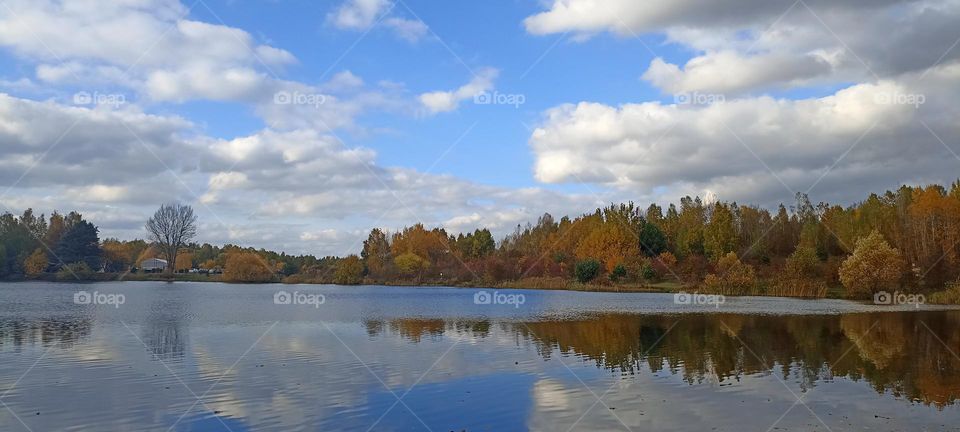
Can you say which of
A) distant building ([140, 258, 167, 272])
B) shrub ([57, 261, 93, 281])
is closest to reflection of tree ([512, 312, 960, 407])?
shrub ([57, 261, 93, 281])

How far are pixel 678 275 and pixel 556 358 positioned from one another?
87479 mm

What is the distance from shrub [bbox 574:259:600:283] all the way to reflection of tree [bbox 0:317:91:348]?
7519 cm

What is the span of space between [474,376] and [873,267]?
62675mm

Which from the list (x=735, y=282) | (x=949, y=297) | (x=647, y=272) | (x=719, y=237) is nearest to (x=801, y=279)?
(x=735, y=282)

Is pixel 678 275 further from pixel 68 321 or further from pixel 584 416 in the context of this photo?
pixel 584 416

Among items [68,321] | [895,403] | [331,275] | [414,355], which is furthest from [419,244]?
[895,403]

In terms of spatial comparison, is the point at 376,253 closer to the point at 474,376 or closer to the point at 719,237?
Answer: the point at 719,237

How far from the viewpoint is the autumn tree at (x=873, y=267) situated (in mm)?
67812

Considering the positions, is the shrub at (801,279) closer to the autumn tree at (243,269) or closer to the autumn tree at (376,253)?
the autumn tree at (376,253)

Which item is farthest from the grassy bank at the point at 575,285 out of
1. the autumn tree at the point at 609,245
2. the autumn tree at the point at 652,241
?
the autumn tree at the point at 652,241

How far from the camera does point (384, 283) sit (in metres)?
142

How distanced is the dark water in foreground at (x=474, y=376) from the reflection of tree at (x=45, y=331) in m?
0.13

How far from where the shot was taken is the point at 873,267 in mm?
68062

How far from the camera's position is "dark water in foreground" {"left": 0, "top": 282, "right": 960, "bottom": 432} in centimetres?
1507
